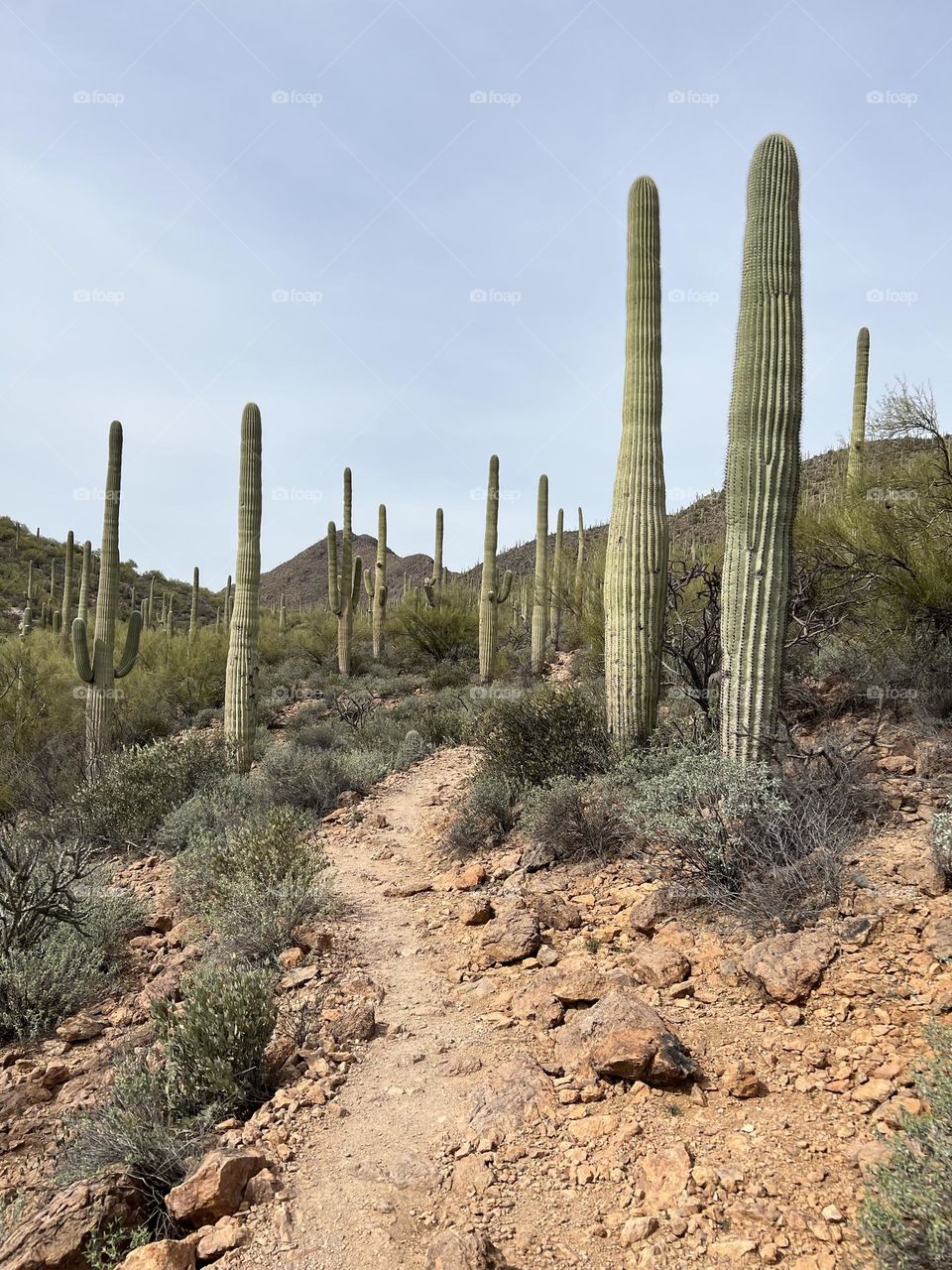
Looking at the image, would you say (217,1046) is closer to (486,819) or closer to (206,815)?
(486,819)

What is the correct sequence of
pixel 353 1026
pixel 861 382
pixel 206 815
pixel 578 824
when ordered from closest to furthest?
pixel 353 1026, pixel 578 824, pixel 206 815, pixel 861 382

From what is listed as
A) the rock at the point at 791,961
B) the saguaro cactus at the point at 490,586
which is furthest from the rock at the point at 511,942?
the saguaro cactus at the point at 490,586

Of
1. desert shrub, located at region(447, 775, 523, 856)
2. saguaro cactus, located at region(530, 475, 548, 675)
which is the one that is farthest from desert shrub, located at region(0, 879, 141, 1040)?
saguaro cactus, located at region(530, 475, 548, 675)

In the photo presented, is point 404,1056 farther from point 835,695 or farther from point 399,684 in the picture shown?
point 399,684

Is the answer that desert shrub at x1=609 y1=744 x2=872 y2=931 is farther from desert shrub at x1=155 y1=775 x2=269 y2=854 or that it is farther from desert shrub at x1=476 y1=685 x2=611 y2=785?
desert shrub at x1=155 y1=775 x2=269 y2=854

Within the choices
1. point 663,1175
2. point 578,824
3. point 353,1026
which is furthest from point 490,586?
point 663,1175

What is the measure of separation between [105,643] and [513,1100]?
9466mm

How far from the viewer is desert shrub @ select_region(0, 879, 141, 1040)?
179 inches

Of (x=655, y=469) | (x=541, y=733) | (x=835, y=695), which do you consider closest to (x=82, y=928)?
(x=541, y=733)

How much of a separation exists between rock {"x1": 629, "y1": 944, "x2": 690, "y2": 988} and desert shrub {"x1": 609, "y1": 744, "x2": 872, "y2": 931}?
465 millimetres

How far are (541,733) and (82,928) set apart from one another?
4.27 meters

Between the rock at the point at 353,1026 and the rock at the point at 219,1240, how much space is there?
1208 millimetres

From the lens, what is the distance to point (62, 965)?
15.8 feet

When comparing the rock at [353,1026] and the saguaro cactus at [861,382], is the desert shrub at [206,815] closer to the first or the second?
the rock at [353,1026]
